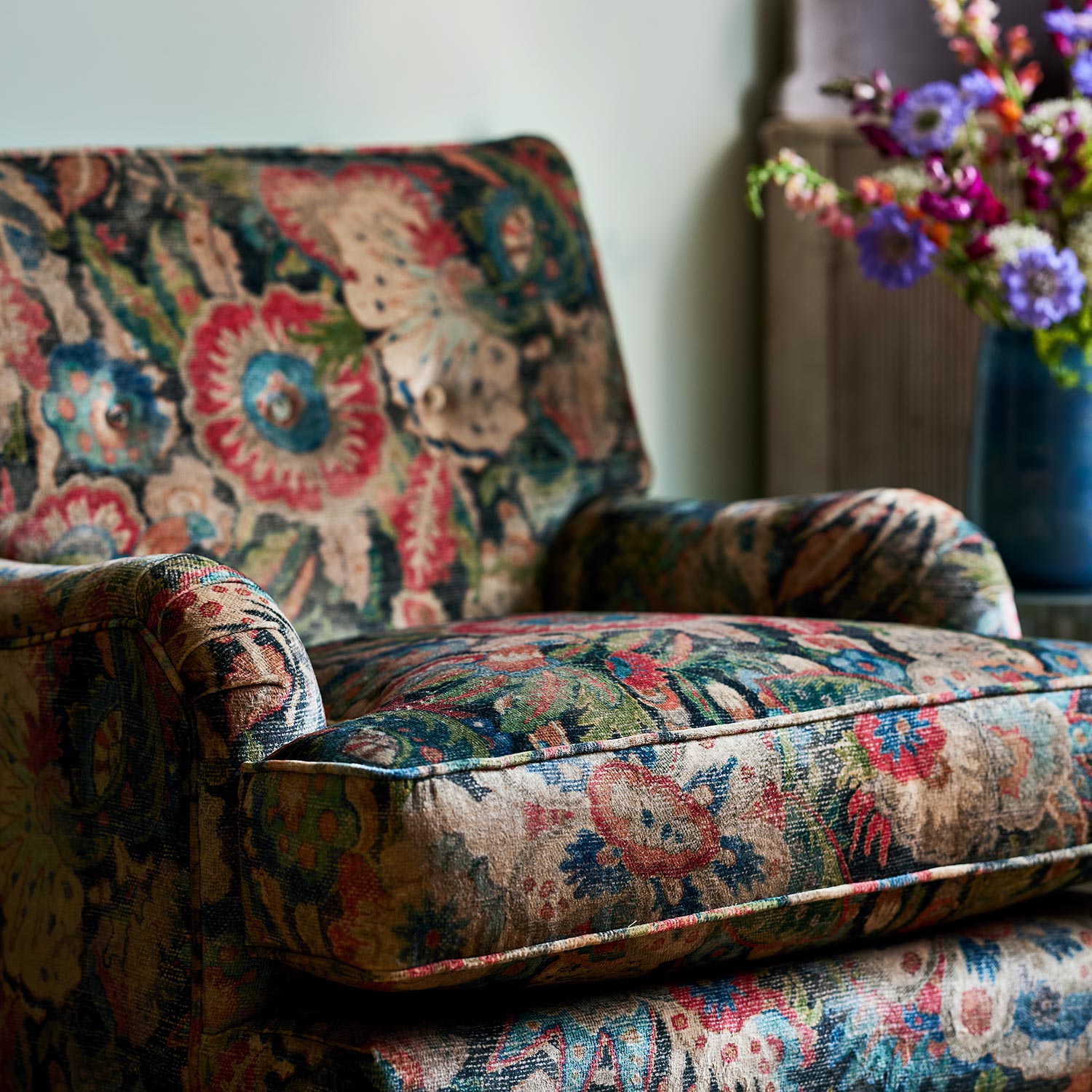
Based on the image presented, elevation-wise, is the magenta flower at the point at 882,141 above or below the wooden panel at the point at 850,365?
above

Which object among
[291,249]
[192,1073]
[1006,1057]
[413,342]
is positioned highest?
[291,249]

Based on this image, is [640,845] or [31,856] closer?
[640,845]

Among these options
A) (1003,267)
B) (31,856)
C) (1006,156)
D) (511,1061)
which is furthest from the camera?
(1006,156)

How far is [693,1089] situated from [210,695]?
1.34 ft

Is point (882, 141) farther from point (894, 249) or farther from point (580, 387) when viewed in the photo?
point (580, 387)

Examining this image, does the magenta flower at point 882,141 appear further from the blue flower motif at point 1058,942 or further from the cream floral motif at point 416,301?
the blue flower motif at point 1058,942

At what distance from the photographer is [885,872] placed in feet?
3.28

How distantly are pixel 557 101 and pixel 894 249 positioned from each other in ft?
2.00

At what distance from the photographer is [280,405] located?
1514mm

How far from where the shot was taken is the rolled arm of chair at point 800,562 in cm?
129

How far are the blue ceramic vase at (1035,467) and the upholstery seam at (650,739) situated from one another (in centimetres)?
72

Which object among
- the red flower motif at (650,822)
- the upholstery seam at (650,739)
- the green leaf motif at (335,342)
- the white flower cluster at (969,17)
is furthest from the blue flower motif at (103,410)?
the white flower cluster at (969,17)

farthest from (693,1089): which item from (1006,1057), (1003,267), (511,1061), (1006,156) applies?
(1006,156)

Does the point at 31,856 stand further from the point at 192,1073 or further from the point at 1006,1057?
the point at 1006,1057
